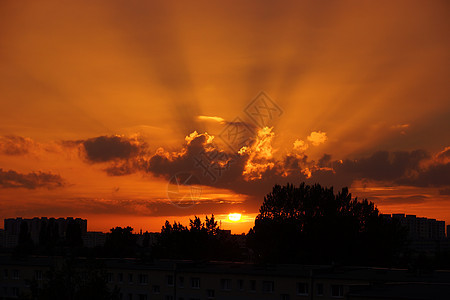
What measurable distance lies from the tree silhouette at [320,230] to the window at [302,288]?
2473 centimetres

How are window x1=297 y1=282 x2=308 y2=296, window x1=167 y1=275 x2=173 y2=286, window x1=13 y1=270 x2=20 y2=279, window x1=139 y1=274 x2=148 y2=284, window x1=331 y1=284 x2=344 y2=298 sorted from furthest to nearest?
window x1=13 y1=270 x2=20 y2=279
window x1=139 y1=274 x2=148 y2=284
window x1=167 y1=275 x2=173 y2=286
window x1=297 y1=282 x2=308 y2=296
window x1=331 y1=284 x2=344 y2=298

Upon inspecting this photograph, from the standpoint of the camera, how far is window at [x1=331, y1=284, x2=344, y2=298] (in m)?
56.6

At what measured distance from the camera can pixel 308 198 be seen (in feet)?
309

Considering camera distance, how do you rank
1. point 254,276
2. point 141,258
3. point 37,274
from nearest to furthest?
point 254,276 → point 141,258 → point 37,274

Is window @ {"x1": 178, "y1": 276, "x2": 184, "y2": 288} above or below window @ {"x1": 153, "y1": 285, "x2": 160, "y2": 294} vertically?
above

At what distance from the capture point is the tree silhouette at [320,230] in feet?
286

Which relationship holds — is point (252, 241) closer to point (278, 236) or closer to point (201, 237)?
point (278, 236)

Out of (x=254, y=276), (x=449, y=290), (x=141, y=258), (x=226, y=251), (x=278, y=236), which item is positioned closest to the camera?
(x=449, y=290)

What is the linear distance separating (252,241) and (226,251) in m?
37.3

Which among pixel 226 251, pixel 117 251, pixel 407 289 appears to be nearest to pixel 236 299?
pixel 407 289

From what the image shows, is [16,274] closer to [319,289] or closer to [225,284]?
[225,284]

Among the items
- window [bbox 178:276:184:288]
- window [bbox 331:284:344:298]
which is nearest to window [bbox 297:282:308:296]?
window [bbox 331:284:344:298]

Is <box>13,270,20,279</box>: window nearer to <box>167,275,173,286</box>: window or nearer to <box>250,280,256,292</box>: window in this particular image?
<box>167,275,173,286</box>: window

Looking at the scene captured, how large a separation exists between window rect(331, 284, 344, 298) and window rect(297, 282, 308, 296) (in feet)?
11.0
